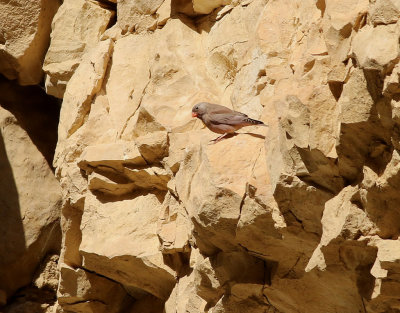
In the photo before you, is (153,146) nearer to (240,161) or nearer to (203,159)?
(203,159)

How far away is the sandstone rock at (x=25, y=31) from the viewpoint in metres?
8.76

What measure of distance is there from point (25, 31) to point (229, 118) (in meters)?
3.41

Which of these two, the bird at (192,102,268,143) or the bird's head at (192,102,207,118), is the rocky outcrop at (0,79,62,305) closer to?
the bird's head at (192,102,207,118)

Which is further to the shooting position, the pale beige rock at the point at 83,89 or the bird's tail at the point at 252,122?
the pale beige rock at the point at 83,89

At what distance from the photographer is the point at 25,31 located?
28.8ft

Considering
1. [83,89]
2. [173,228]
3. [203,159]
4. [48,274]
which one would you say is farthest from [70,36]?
[203,159]

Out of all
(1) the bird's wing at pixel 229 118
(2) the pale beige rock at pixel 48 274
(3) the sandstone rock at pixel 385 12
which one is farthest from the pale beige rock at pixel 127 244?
(3) the sandstone rock at pixel 385 12

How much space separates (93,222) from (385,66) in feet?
11.6

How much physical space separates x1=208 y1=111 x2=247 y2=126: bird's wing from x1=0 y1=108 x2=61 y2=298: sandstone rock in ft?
10.2

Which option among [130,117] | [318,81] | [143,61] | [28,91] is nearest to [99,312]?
[130,117]

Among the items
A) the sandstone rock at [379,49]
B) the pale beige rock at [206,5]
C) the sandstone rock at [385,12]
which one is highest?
the sandstone rock at [385,12]

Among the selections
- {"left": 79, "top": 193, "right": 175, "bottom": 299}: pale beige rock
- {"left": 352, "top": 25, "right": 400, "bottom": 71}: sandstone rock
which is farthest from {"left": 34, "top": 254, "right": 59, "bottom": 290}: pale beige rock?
{"left": 352, "top": 25, "right": 400, "bottom": 71}: sandstone rock

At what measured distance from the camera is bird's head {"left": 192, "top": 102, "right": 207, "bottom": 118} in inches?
255

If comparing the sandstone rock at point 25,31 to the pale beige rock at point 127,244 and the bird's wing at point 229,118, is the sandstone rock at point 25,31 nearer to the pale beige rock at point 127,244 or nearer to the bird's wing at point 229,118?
the pale beige rock at point 127,244
